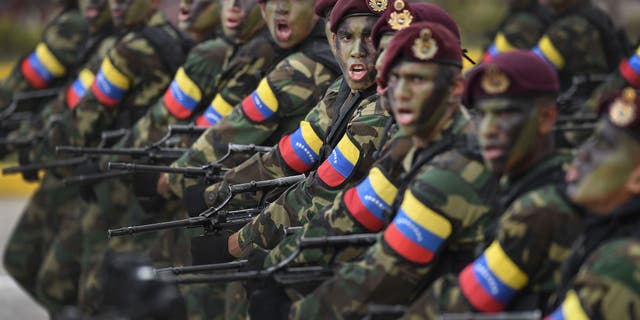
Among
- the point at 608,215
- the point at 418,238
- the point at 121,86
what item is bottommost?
the point at 121,86

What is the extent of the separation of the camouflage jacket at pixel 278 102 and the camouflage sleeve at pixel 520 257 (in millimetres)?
3292

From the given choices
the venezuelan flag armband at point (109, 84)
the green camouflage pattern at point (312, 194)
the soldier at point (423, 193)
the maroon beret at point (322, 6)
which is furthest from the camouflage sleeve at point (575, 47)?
the soldier at point (423, 193)

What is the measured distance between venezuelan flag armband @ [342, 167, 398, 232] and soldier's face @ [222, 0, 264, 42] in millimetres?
3385

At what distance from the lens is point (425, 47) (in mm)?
7039

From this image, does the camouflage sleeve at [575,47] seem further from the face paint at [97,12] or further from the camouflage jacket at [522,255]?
the camouflage jacket at [522,255]

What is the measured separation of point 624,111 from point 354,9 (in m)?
2.63

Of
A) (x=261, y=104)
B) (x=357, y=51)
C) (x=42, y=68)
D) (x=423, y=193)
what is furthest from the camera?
(x=42, y=68)

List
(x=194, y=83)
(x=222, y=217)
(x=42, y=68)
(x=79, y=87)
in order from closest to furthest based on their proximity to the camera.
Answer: (x=222, y=217)
(x=194, y=83)
(x=79, y=87)
(x=42, y=68)

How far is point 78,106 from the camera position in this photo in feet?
Result: 40.5

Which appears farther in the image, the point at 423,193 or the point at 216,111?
the point at 216,111

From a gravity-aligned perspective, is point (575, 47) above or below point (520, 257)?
below

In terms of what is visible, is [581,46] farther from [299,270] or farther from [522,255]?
[522,255]

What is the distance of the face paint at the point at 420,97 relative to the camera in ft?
23.1

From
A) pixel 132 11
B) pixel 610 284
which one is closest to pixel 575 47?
pixel 132 11
